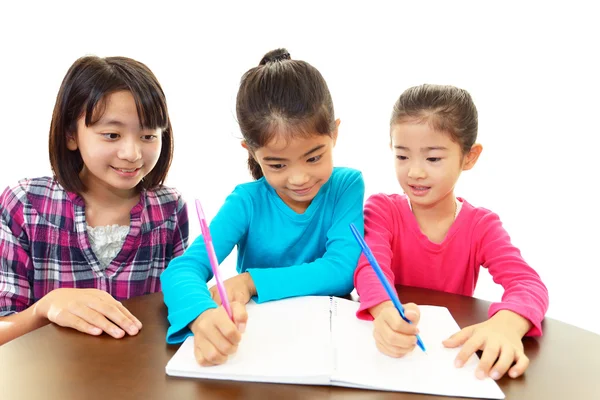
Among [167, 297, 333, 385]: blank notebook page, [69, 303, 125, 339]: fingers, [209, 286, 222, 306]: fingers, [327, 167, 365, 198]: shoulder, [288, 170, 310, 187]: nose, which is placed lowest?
[209, 286, 222, 306]: fingers

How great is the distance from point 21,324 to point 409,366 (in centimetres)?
76

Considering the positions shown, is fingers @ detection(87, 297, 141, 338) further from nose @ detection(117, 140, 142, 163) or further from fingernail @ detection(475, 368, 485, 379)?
fingernail @ detection(475, 368, 485, 379)

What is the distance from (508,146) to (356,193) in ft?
4.32

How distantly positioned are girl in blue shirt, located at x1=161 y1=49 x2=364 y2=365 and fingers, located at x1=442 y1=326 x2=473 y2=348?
30 cm

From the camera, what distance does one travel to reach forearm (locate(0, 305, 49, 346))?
1.12 metres

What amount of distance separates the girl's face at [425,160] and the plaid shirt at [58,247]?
2.15 ft

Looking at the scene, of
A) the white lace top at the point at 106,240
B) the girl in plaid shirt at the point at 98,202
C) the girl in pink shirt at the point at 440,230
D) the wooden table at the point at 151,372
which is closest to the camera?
the wooden table at the point at 151,372

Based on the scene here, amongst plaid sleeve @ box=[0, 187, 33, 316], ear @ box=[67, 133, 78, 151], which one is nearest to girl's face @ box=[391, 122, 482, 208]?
ear @ box=[67, 133, 78, 151]

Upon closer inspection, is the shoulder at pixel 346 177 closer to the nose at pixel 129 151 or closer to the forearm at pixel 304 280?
the forearm at pixel 304 280

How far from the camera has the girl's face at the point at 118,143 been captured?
1310 mm

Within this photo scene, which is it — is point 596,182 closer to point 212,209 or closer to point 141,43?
point 212,209

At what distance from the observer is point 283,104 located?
114 centimetres

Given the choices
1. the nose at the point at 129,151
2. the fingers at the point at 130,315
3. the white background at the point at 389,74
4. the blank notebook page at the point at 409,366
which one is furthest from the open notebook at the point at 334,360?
the white background at the point at 389,74

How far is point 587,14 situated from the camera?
2252 mm
